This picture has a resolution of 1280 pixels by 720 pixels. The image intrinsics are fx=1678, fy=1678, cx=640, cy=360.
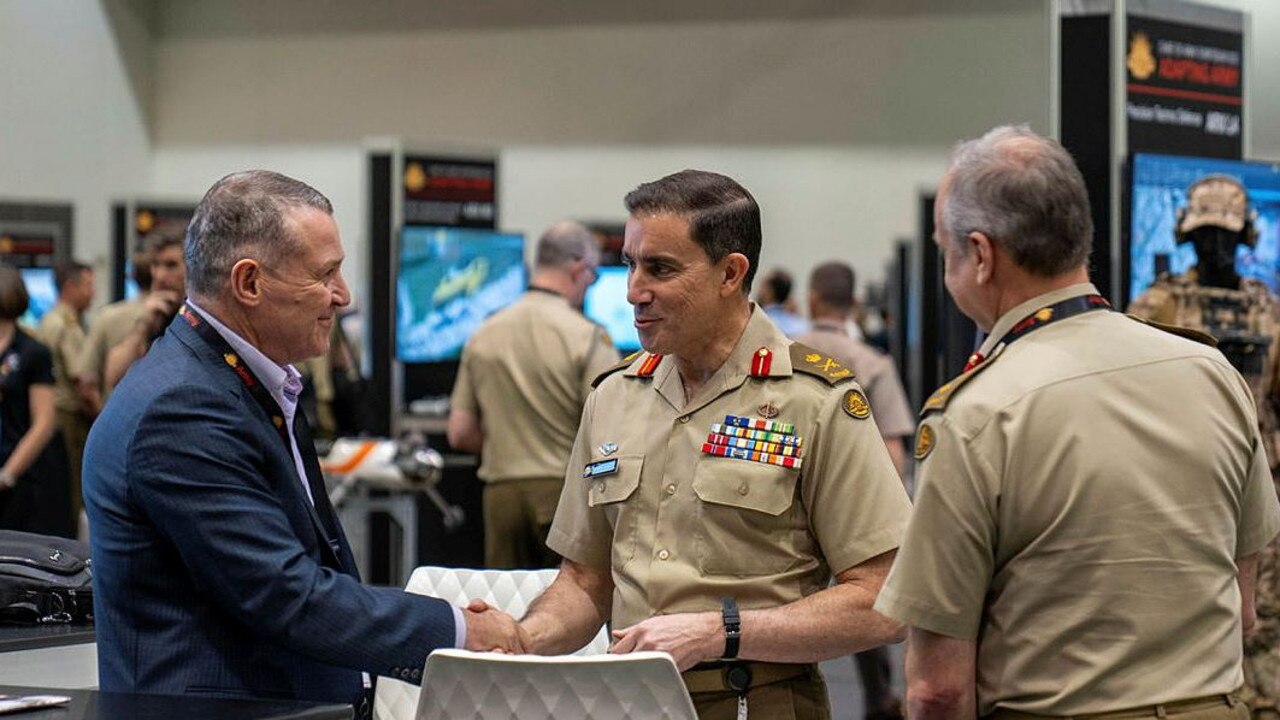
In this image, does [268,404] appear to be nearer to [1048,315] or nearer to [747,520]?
[747,520]

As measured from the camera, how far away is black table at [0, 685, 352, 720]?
2.08 metres

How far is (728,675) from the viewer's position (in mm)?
2555

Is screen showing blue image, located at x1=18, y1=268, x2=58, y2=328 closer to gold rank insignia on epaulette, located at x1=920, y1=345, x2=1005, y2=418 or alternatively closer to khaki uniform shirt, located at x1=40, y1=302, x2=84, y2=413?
khaki uniform shirt, located at x1=40, y1=302, x2=84, y2=413

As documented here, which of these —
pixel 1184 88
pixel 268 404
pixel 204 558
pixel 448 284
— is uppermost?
pixel 1184 88

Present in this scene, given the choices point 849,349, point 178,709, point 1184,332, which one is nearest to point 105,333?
point 849,349

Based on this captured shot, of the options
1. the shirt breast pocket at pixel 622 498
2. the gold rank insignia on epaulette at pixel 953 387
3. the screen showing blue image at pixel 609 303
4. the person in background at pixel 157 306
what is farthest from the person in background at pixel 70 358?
the gold rank insignia on epaulette at pixel 953 387

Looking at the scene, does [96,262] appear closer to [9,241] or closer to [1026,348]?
[9,241]

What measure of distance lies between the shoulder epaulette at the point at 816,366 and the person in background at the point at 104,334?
5212 mm

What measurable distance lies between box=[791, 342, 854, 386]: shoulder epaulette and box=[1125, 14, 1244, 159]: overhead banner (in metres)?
2.06

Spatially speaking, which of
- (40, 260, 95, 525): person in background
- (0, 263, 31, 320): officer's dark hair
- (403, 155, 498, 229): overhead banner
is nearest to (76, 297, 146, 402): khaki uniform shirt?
(40, 260, 95, 525): person in background

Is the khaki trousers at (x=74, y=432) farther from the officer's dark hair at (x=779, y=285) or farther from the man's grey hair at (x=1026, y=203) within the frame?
the man's grey hair at (x=1026, y=203)

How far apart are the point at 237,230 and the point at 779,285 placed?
289 inches

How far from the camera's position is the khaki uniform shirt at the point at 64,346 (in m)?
8.86

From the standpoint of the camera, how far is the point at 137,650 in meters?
A: 2.33
